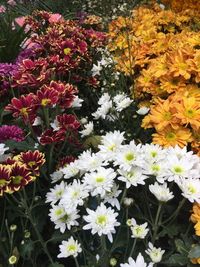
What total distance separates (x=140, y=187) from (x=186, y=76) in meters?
0.51

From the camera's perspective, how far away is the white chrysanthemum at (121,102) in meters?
1.91

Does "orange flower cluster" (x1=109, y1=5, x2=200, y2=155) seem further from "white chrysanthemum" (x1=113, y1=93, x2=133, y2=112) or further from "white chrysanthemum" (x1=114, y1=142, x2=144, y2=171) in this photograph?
"white chrysanthemum" (x1=114, y1=142, x2=144, y2=171)

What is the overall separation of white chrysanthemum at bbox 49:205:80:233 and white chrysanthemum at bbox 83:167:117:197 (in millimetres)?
93

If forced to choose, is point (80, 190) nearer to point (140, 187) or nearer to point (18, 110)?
point (140, 187)

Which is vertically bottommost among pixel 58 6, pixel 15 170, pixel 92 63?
pixel 58 6

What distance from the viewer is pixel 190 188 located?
1403 millimetres

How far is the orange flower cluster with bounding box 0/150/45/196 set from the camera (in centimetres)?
137

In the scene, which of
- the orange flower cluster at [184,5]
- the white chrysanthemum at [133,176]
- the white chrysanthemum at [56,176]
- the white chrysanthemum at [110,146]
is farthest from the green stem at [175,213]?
the orange flower cluster at [184,5]

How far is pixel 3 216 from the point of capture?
1.61 m

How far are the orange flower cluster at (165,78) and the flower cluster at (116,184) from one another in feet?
0.51

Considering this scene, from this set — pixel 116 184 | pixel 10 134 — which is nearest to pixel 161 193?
pixel 116 184

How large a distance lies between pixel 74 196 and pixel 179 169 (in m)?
0.35

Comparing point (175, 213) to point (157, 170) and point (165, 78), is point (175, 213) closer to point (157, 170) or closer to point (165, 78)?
point (157, 170)

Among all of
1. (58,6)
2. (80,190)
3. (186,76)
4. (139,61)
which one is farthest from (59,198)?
(58,6)
